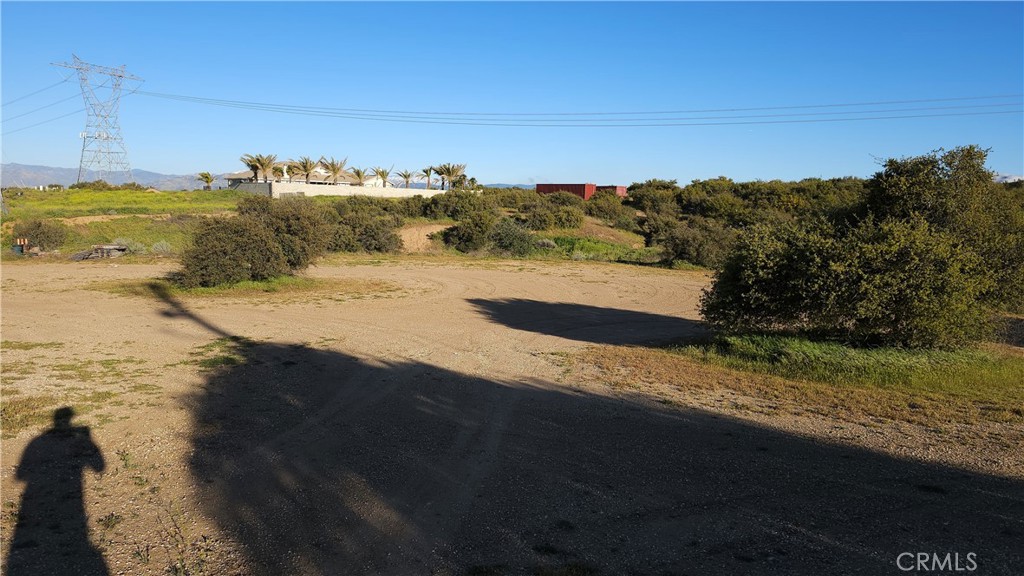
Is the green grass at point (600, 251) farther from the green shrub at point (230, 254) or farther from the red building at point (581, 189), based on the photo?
the red building at point (581, 189)

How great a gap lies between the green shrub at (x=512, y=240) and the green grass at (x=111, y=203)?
24.3 metres

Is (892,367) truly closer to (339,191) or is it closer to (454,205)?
(454,205)

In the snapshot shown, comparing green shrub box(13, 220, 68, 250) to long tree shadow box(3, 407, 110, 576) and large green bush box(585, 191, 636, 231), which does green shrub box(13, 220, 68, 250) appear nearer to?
long tree shadow box(3, 407, 110, 576)

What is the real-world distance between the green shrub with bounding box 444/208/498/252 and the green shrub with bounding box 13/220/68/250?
74.7 feet

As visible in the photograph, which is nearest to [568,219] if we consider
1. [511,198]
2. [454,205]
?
[454,205]

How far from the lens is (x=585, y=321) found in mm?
19547

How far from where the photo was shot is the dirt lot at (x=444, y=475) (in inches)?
207

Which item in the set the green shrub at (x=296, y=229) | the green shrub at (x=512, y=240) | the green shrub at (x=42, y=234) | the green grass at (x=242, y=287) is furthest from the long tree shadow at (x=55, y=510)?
the green shrub at (x=42, y=234)

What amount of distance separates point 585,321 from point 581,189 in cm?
5826

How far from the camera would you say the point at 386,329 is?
17.1 metres

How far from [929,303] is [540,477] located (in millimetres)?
9063

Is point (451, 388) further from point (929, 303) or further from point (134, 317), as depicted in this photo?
point (134, 317)

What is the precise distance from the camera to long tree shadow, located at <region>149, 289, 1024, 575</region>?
520 cm

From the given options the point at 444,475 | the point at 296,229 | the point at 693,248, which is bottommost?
the point at 444,475
